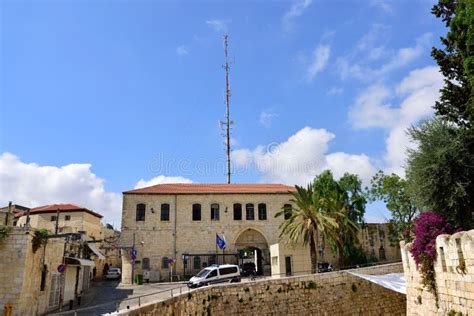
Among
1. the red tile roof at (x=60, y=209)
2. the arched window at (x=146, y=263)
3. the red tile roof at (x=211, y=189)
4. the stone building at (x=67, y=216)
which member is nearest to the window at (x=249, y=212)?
the red tile roof at (x=211, y=189)

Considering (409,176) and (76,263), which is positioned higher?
(409,176)

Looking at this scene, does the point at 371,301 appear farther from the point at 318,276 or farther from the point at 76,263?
the point at 76,263

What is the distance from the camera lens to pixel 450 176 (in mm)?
14797

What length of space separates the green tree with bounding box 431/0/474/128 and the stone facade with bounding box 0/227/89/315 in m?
17.6

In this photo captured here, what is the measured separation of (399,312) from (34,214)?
35.5m

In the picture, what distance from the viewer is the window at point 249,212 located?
3422 cm

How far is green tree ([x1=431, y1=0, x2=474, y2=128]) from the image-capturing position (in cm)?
1445

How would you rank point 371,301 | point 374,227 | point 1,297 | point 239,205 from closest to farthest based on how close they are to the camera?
point 1,297 → point 371,301 → point 239,205 → point 374,227

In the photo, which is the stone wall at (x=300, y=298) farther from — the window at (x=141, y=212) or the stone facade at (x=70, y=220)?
the stone facade at (x=70, y=220)

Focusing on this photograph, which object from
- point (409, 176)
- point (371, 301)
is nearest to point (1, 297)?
point (409, 176)

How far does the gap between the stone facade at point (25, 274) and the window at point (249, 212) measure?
19622mm

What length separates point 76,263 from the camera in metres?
19.8

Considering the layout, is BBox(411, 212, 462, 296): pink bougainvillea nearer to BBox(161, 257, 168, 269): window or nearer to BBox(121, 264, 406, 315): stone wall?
BBox(121, 264, 406, 315): stone wall

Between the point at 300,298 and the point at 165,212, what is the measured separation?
54.9 feet
